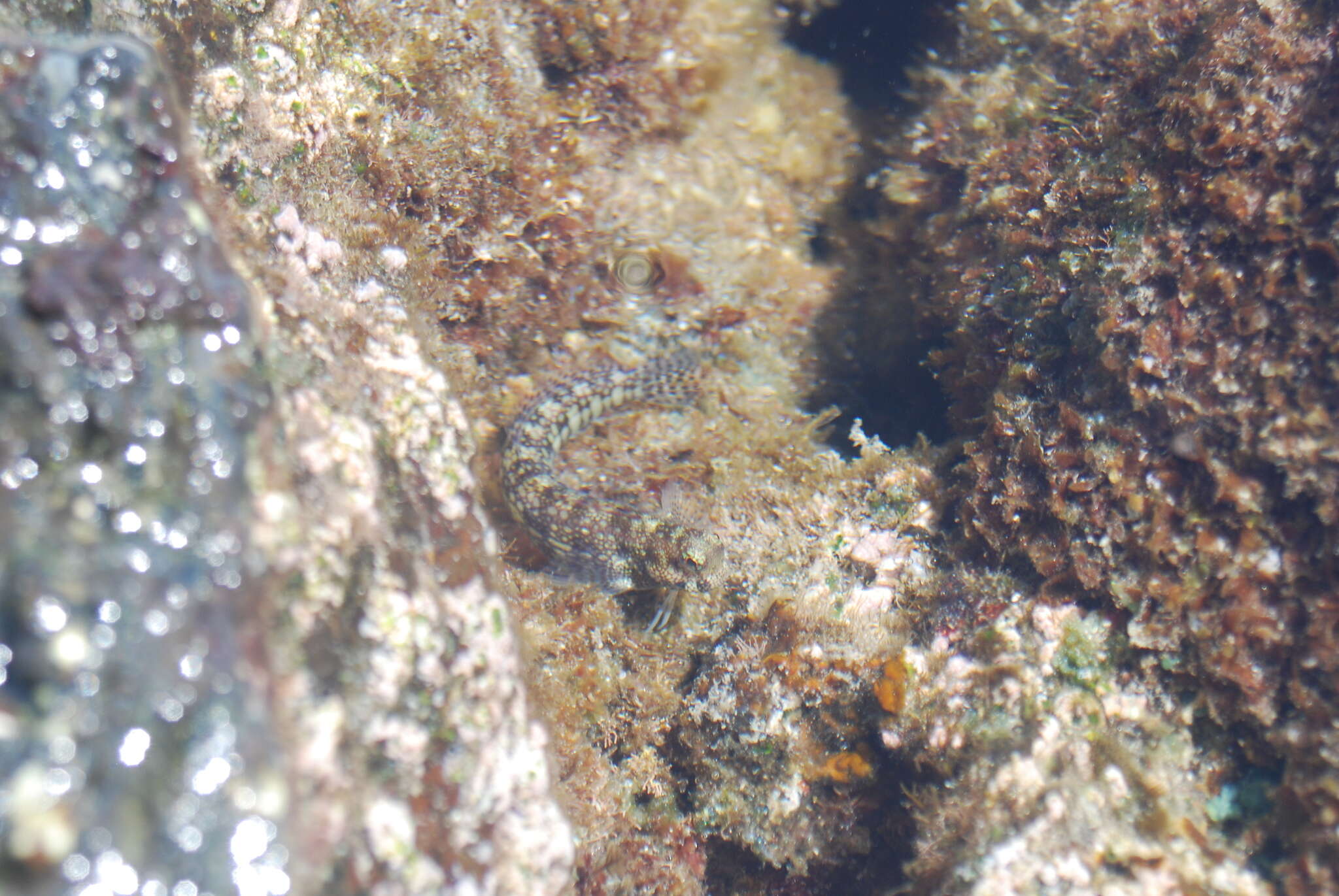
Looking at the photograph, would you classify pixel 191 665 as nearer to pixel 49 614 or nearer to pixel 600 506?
pixel 49 614

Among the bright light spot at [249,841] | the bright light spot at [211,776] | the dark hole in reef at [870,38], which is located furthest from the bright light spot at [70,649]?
the dark hole in reef at [870,38]

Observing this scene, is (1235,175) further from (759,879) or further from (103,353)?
(103,353)

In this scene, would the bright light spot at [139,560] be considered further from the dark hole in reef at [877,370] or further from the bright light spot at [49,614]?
the dark hole in reef at [877,370]

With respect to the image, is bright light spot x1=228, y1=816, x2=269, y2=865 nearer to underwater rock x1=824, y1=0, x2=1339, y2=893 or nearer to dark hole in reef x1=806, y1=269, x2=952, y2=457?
underwater rock x1=824, y1=0, x2=1339, y2=893

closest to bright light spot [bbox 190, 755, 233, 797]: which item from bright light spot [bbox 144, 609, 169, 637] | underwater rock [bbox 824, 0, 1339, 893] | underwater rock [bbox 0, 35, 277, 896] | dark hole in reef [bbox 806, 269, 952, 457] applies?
underwater rock [bbox 0, 35, 277, 896]

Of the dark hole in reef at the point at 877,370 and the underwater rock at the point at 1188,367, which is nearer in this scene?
the underwater rock at the point at 1188,367

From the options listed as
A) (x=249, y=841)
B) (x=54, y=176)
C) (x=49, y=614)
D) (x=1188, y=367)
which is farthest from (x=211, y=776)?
(x=1188, y=367)
